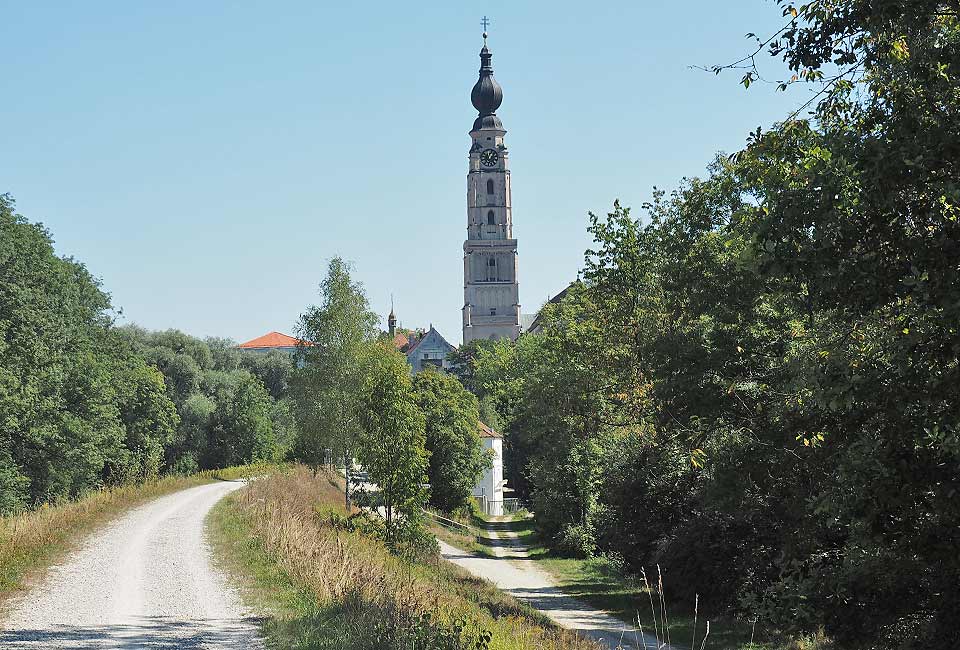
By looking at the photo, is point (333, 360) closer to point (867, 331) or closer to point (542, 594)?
point (542, 594)

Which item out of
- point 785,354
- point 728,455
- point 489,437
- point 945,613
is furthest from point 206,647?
point 489,437

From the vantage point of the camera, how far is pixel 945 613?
10000mm

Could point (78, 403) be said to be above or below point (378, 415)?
above

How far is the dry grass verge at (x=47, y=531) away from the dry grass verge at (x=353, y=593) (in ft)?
9.69

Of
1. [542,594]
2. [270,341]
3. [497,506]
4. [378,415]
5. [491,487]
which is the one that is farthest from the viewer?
[270,341]

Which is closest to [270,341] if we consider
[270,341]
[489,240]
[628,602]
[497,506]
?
[270,341]

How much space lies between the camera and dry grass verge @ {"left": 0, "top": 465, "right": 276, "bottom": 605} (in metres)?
15.9

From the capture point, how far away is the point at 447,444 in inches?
2211

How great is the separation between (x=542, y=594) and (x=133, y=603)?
1831cm

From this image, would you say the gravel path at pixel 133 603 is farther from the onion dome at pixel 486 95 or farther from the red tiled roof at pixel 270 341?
the red tiled roof at pixel 270 341

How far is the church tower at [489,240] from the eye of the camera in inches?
5650

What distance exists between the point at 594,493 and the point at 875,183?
33759mm

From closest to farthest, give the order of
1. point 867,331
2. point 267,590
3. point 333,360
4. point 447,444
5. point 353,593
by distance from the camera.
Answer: point 867,331
point 353,593
point 267,590
point 333,360
point 447,444

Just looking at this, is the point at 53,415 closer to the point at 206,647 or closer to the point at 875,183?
the point at 206,647
